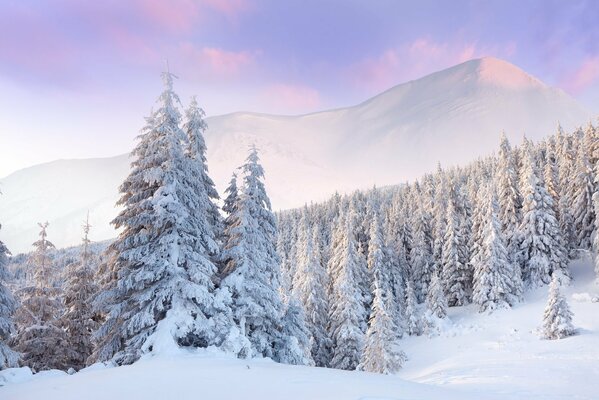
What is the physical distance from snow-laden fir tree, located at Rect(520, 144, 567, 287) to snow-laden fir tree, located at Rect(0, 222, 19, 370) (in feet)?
149

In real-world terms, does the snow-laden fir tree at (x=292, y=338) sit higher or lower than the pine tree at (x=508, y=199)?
lower

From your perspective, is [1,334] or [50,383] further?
[1,334]

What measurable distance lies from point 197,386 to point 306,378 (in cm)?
233

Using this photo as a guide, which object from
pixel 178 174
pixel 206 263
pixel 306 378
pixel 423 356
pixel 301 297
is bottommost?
pixel 423 356

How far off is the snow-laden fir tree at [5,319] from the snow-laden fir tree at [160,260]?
9.54ft

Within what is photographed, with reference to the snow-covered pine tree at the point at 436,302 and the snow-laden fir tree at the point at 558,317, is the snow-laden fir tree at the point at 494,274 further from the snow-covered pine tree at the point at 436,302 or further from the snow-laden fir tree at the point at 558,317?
the snow-laden fir tree at the point at 558,317

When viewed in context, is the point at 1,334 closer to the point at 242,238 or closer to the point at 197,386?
the point at 242,238

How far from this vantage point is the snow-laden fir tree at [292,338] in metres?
18.1

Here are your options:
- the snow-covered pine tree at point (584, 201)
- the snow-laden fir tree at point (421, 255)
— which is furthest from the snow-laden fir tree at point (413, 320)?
the snow-covered pine tree at point (584, 201)

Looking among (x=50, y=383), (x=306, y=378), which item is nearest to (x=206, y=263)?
(x=50, y=383)

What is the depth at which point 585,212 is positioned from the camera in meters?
43.1

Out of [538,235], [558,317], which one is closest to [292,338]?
[558,317]

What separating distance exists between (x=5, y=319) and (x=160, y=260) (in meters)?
6.00

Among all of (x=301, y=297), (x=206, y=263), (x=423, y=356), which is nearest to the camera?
(x=206, y=263)
